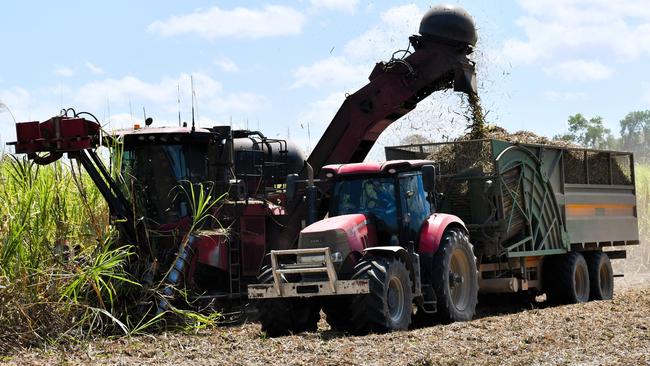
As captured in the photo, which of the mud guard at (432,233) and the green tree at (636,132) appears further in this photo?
the green tree at (636,132)

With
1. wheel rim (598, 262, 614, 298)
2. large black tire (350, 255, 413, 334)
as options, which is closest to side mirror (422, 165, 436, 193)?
large black tire (350, 255, 413, 334)

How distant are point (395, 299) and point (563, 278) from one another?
4976 mm

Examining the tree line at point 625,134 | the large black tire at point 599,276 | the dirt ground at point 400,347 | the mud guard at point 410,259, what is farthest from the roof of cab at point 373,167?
the tree line at point 625,134

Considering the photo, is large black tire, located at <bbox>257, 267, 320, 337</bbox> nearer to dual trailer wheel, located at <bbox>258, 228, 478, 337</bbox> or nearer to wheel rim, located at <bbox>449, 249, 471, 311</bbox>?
dual trailer wheel, located at <bbox>258, 228, 478, 337</bbox>

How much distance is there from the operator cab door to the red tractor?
1 cm

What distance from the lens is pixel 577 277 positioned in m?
14.8

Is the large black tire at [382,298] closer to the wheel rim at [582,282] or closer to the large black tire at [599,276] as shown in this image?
the wheel rim at [582,282]

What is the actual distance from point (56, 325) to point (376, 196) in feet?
12.8

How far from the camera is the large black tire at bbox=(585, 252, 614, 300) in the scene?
15.2 m

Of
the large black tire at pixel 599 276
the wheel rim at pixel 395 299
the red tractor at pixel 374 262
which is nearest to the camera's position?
the red tractor at pixel 374 262

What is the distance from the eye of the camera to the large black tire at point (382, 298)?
9.59 m

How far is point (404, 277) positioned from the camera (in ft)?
33.2

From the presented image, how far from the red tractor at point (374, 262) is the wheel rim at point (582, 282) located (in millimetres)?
3829

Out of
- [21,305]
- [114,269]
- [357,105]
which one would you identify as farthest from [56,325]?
[357,105]
